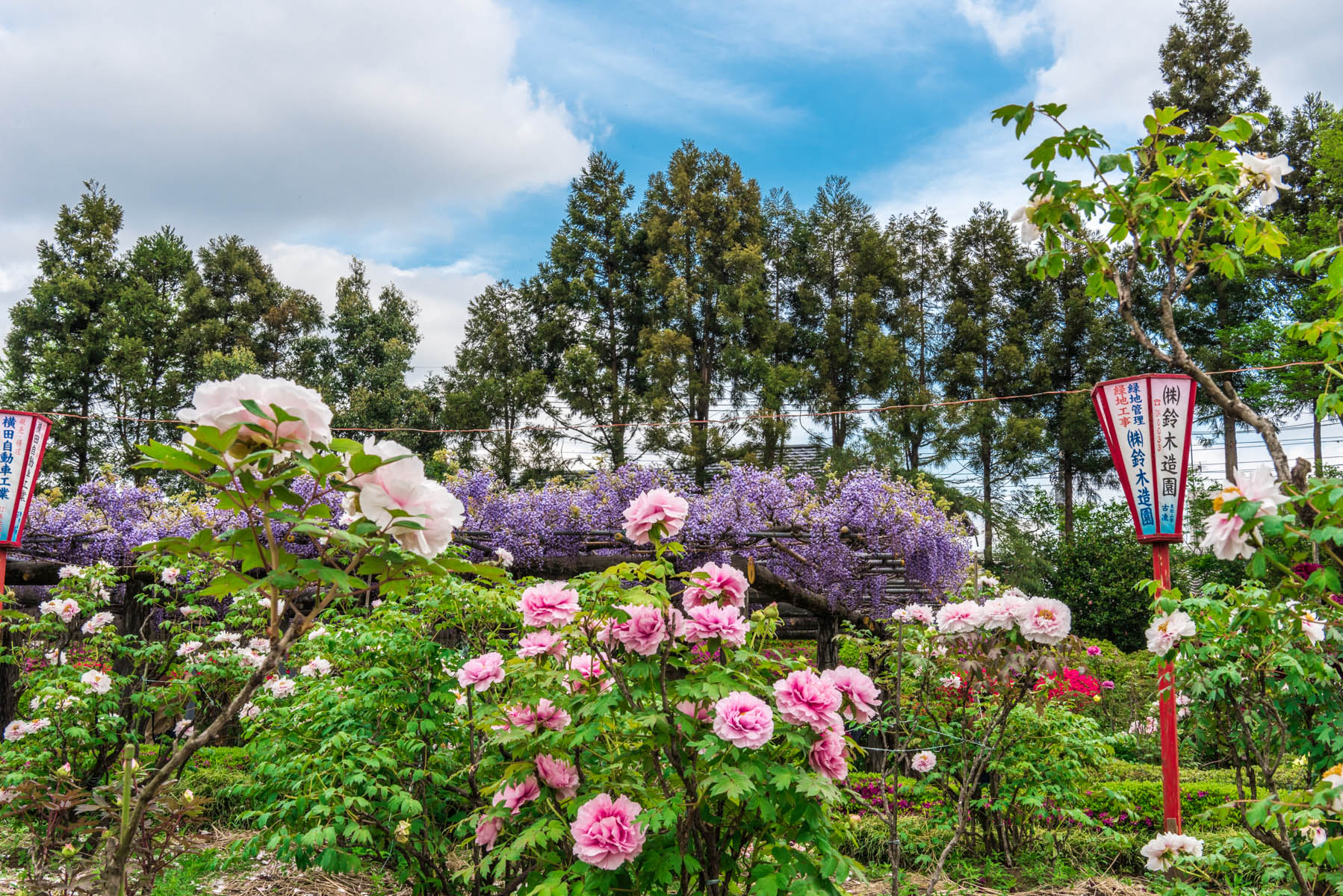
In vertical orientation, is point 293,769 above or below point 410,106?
below

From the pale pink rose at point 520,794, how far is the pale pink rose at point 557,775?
0.03 metres

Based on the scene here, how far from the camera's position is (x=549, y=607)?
181 cm

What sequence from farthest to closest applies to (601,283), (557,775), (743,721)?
(601,283) → (557,775) → (743,721)

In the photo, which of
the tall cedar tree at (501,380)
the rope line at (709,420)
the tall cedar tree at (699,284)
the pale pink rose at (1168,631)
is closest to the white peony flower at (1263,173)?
the pale pink rose at (1168,631)

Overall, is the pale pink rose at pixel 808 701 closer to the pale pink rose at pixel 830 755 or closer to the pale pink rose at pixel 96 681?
the pale pink rose at pixel 830 755

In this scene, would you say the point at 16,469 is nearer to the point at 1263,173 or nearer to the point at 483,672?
the point at 483,672

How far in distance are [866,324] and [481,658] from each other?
1459 centimetres

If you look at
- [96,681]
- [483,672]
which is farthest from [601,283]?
[483,672]

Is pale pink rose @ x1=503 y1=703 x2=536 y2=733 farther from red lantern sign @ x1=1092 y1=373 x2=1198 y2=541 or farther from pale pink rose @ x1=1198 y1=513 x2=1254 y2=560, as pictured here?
red lantern sign @ x1=1092 y1=373 x2=1198 y2=541

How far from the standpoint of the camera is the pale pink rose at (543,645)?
6.05ft

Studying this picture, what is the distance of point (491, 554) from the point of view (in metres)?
6.73

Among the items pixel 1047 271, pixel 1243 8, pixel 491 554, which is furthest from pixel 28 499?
pixel 1243 8

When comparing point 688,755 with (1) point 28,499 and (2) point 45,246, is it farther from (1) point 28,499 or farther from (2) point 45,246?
(2) point 45,246

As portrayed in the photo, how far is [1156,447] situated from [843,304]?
44.0ft
